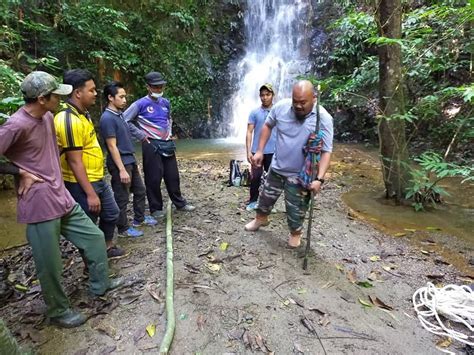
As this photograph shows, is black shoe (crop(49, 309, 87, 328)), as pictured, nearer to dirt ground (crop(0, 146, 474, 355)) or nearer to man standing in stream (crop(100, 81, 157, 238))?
dirt ground (crop(0, 146, 474, 355))

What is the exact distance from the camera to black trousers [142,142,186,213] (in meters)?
4.36

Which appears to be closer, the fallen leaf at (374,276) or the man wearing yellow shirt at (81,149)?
the man wearing yellow shirt at (81,149)

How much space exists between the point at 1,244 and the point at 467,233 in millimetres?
6362

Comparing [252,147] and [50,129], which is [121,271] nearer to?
[50,129]

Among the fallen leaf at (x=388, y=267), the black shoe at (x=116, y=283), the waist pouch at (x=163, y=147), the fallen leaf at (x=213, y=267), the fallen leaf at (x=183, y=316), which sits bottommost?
the fallen leaf at (x=388, y=267)

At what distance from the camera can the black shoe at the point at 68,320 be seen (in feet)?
8.24

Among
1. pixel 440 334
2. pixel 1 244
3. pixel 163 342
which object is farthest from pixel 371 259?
pixel 1 244

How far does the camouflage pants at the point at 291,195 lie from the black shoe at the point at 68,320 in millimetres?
2166

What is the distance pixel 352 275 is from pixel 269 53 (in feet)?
50.5

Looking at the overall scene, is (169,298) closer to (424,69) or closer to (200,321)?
(200,321)

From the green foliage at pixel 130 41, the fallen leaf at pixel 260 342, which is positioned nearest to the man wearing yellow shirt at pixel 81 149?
the fallen leaf at pixel 260 342

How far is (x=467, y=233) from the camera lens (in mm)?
4805

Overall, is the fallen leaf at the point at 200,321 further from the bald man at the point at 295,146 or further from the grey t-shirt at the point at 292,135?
the grey t-shirt at the point at 292,135

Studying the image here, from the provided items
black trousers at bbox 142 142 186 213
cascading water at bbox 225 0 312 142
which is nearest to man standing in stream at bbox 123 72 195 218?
black trousers at bbox 142 142 186 213
